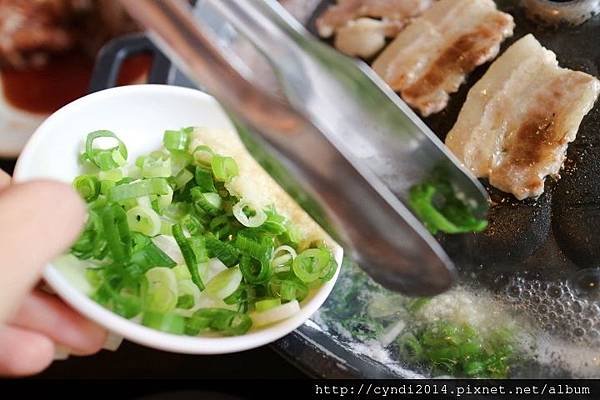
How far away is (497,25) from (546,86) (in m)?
0.24

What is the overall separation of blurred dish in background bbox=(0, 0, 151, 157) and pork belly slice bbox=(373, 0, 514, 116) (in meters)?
0.96

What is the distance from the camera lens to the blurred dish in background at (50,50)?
8.15 feet

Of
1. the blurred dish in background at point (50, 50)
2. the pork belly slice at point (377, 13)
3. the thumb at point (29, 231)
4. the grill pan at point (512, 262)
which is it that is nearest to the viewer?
the thumb at point (29, 231)

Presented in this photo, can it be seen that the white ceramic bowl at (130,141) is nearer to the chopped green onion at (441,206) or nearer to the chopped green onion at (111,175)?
the chopped green onion at (111,175)

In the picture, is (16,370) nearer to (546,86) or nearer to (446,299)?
(446,299)

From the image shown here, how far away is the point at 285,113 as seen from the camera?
103cm

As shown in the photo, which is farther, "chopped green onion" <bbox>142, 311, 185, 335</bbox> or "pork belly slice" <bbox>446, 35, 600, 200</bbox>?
"pork belly slice" <bbox>446, 35, 600, 200</bbox>

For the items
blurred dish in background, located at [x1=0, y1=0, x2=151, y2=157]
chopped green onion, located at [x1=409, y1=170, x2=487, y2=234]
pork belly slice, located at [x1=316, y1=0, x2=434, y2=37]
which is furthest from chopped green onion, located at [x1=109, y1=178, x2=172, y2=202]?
blurred dish in background, located at [x1=0, y1=0, x2=151, y2=157]

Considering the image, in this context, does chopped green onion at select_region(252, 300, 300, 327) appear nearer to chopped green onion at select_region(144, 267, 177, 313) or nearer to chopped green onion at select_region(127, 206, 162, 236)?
chopped green onion at select_region(144, 267, 177, 313)

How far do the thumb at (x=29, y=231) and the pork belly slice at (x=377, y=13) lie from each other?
1256 mm

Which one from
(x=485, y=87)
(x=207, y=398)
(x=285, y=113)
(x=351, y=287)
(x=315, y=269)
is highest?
(x=285, y=113)

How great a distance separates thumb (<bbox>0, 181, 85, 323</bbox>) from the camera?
2.87 ft

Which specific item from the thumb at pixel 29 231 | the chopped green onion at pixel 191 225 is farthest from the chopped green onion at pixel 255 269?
the thumb at pixel 29 231

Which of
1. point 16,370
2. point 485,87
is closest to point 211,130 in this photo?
point 16,370
